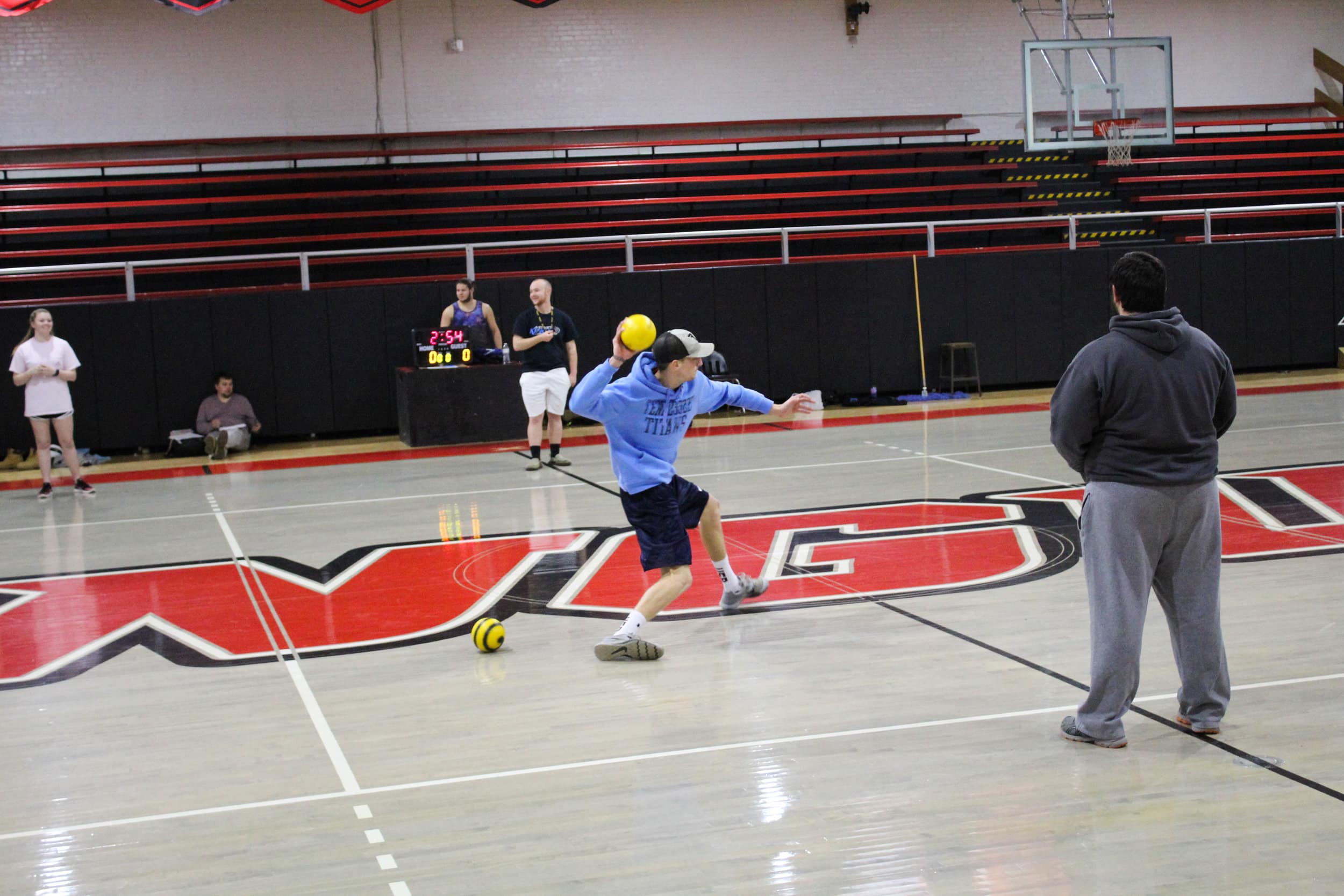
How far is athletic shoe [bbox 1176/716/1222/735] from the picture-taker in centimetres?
489

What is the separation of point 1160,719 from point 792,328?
554 inches

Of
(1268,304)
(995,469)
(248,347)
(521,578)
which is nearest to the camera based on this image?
(521,578)

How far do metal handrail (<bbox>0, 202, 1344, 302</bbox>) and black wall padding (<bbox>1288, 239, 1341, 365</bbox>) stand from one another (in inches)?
19.8

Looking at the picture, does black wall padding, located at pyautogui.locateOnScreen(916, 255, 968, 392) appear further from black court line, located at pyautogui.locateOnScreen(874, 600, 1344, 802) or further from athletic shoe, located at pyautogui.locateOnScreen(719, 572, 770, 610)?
black court line, located at pyautogui.locateOnScreen(874, 600, 1344, 802)

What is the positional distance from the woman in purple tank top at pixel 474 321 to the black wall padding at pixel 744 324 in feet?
11.9

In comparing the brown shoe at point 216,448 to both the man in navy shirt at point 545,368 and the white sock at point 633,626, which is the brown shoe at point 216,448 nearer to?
the man in navy shirt at point 545,368

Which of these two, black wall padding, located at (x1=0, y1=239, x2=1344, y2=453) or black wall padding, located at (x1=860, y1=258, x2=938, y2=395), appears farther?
black wall padding, located at (x1=860, y1=258, x2=938, y2=395)

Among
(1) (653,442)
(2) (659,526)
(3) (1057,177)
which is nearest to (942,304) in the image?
(3) (1057,177)

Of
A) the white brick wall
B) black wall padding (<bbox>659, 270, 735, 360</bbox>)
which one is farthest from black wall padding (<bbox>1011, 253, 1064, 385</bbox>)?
the white brick wall

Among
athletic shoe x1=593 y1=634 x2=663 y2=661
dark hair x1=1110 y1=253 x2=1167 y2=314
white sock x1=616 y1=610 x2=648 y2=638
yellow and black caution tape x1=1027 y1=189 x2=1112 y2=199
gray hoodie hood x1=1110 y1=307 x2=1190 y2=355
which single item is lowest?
athletic shoe x1=593 y1=634 x2=663 y2=661

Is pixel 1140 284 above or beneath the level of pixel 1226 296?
beneath

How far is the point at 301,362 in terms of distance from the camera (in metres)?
17.1

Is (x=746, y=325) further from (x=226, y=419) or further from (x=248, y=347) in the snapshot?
(x=226, y=419)

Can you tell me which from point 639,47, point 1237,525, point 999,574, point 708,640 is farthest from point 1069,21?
Answer: point 708,640
